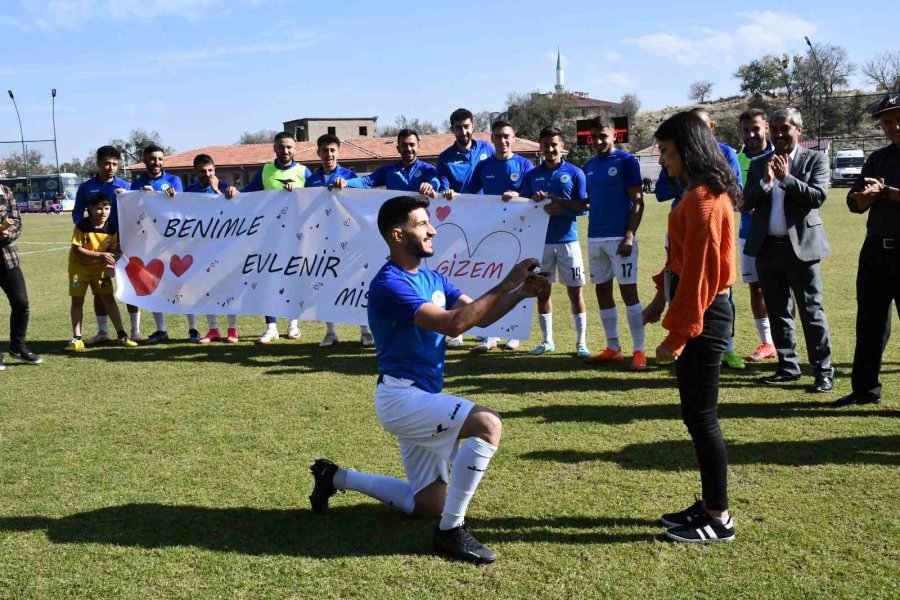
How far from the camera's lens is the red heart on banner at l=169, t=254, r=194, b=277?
9539 millimetres

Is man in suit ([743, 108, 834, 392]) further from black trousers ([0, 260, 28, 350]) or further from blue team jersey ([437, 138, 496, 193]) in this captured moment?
black trousers ([0, 260, 28, 350])

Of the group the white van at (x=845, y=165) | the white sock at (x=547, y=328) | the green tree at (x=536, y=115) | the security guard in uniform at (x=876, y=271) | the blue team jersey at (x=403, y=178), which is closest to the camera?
the security guard in uniform at (x=876, y=271)

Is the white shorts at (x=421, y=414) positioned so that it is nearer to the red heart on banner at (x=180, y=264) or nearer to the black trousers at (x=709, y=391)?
the black trousers at (x=709, y=391)

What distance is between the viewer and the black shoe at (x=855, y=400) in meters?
6.14

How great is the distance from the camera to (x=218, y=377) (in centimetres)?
787

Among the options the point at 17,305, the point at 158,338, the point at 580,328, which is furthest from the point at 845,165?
the point at 17,305

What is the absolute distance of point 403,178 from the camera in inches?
355

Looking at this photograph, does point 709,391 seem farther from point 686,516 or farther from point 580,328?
point 580,328

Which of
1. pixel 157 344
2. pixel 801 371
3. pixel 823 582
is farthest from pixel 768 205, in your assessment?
pixel 157 344

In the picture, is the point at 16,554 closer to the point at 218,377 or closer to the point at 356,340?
the point at 218,377

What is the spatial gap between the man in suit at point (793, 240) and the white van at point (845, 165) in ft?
144

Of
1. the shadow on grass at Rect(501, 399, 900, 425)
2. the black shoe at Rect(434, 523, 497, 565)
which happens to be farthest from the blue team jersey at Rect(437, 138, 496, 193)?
the black shoe at Rect(434, 523, 497, 565)

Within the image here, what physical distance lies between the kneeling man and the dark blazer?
342 cm

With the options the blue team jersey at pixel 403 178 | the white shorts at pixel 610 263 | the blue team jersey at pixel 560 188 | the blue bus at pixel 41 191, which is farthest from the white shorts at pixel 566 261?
the blue bus at pixel 41 191
